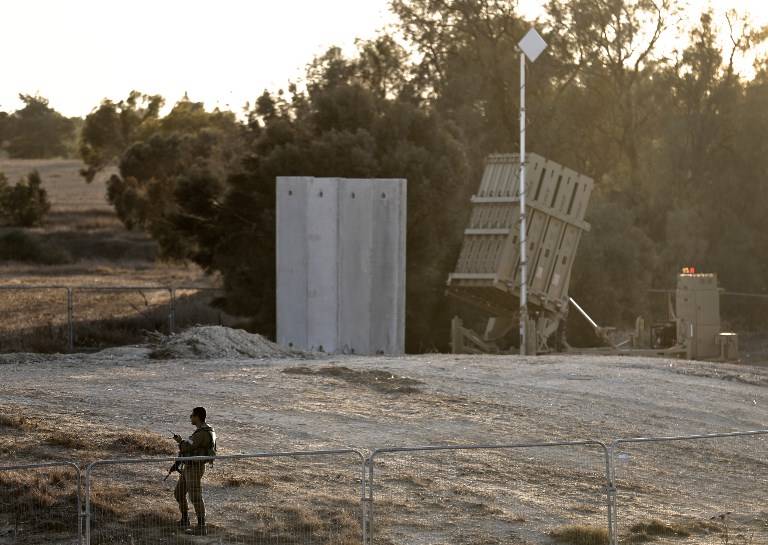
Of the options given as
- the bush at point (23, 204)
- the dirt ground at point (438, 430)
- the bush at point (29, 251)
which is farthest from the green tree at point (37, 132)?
the dirt ground at point (438, 430)

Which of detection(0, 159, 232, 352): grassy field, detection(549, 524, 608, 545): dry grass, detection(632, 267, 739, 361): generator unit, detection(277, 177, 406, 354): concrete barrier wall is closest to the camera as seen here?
detection(549, 524, 608, 545): dry grass

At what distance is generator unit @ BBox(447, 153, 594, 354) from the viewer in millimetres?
31359

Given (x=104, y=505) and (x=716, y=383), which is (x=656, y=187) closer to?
(x=716, y=383)

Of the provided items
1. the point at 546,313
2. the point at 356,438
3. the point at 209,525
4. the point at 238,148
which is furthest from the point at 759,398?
the point at 238,148

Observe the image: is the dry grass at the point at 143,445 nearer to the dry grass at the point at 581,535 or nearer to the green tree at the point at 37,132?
the dry grass at the point at 581,535

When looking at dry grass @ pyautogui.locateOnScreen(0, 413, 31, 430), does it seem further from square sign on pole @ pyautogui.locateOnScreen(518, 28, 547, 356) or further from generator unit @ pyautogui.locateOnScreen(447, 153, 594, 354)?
generator unit @ pyautogui.locateOnScreen(447, 153, 594, 354)

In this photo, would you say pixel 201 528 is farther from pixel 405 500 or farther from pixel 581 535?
pixel 581 535

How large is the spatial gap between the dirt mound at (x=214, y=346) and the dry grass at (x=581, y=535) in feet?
46.6

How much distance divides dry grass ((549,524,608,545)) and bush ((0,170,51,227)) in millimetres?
71493

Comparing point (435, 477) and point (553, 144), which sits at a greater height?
point (553, 144)

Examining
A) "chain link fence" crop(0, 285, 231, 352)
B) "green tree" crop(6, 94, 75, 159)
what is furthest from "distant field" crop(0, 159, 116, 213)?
"chain link fence" crop(0, 285, 231, 352)

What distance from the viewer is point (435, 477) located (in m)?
17.7

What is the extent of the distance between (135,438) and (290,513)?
3774 millimetres

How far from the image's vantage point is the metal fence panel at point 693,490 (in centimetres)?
1580
